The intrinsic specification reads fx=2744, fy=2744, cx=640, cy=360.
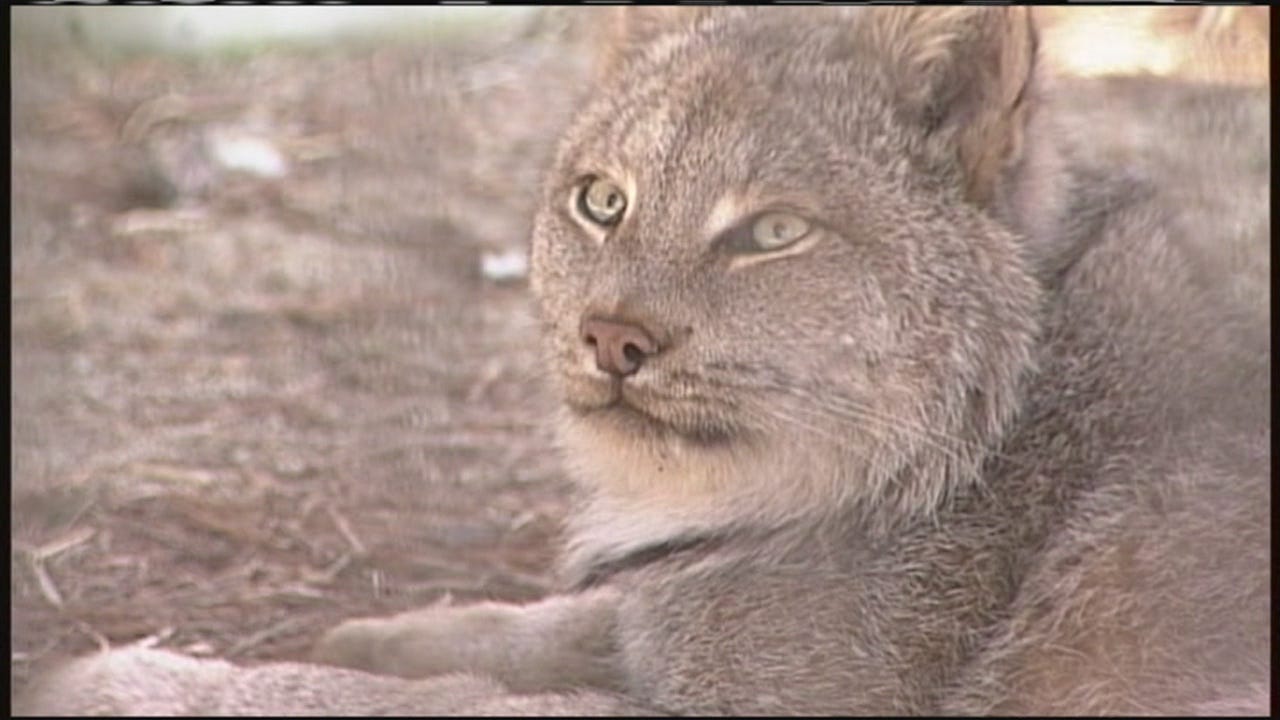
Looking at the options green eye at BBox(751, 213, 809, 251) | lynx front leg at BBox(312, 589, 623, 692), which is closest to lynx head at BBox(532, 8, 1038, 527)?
green eye at BBox(751, 213, 809, 251)

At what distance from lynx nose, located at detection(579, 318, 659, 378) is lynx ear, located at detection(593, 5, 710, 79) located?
A: 410mm

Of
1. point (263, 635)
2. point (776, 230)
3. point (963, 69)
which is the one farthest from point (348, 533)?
point (963, 69)

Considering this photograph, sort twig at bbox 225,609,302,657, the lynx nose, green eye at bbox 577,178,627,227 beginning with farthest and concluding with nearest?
twig at bbox 225,609,302,657 → green eye at bbox 577,178,627,227 → the lynx nose

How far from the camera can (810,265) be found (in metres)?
3.18

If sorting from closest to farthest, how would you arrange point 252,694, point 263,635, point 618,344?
point 618,344, point 252,694, point 263,635

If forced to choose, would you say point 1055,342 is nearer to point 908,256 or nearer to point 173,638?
point 908,256

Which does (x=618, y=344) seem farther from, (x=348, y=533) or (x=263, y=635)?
(x=263, y=635)

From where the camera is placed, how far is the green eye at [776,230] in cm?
315

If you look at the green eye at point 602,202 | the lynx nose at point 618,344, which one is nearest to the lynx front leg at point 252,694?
the lynx nose at point 618,344

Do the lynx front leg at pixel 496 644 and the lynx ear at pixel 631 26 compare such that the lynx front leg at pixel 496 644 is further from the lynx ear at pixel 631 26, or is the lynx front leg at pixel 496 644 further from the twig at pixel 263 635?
the lynx ear at pixel 631 26

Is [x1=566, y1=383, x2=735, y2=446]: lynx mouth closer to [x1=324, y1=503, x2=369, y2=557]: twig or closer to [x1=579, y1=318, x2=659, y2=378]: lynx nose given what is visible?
[x1=579, y1=318, x2=659, y2=378]: lynx nose

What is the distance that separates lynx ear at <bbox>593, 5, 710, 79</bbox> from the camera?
341 centimetres

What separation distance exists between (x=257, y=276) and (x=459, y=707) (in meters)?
0.64

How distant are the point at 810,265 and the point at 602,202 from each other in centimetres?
28
